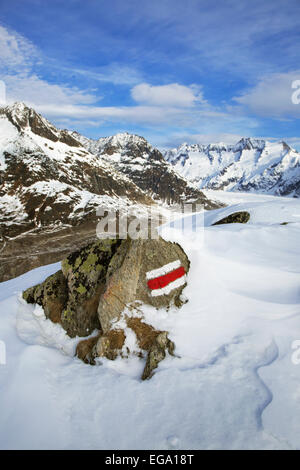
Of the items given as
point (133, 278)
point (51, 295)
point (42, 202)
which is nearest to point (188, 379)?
point (133, 278)

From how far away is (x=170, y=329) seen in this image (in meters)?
9.92

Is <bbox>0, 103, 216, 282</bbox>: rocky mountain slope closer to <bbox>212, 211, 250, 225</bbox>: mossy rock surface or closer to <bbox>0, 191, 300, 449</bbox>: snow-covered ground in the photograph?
<bbox>212, 211, 250, 225</bbox>: mossy rock surface

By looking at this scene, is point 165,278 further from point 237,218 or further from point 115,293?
point 237,218

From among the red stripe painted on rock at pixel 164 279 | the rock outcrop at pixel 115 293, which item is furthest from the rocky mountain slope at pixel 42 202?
the red stripe painted on rock at pixel 164 279

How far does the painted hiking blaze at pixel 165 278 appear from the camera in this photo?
10934 millimetres

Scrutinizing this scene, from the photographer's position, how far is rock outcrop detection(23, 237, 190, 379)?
382 inches

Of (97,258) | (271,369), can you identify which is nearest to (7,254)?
(97,258)

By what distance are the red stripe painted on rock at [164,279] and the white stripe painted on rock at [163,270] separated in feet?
0.43

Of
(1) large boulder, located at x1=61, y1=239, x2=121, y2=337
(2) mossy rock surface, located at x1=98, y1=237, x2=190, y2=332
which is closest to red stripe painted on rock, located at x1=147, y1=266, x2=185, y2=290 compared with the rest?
(2) mossy rock surface, located at x1=98, y1=237, x2=190, y2=332

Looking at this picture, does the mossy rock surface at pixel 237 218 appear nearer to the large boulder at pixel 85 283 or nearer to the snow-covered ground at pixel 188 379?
the snow-covered ground at pixel 188 379

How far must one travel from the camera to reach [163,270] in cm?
1134

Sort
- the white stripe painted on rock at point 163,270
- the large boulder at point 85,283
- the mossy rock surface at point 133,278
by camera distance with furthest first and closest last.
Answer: the white stripe painted on rock at point 163,270, the large boulder at point 85,283, the mossy rock surface at point 133,278

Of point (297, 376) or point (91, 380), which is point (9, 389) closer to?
point (91, 380)
